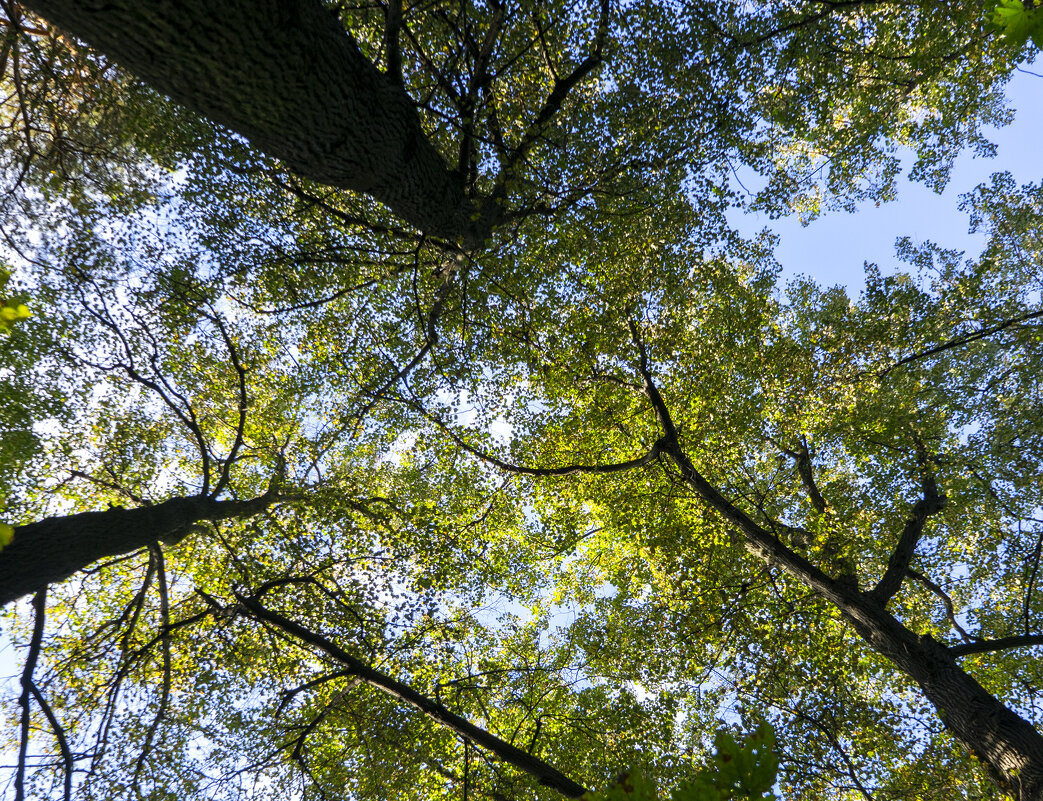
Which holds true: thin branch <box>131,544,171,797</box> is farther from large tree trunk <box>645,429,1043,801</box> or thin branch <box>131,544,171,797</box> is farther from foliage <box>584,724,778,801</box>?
large tree trunk <box>645,429,1043,801</box>

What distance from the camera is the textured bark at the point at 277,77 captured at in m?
3.62

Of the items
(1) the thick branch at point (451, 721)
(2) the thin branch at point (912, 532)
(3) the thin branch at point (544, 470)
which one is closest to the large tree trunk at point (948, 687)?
(2) the thin branch at point (912, 532)

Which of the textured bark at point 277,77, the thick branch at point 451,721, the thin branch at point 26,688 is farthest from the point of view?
the thick branch at point 451,721

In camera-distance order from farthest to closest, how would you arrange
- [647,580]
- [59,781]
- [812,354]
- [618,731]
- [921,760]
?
Answer: [647,580], [812,354], [618,731], [921,760], [59,781]

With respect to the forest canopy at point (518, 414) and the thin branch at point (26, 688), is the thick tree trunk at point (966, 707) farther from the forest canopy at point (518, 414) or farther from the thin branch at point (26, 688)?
the thin branch at point (26, 688)

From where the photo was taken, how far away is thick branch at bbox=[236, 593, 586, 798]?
6.10m

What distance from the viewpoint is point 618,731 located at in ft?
29.6

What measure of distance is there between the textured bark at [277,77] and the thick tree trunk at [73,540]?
5183mm

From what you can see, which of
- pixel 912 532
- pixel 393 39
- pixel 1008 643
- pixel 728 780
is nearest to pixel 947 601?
pixel 912 532

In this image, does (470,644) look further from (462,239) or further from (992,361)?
(992,361)

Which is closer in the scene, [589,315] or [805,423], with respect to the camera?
[589,315]

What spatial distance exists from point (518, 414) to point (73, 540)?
7423mm

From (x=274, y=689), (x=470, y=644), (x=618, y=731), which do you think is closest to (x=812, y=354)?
(x=618, y=731)

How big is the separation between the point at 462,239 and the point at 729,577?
851cm
